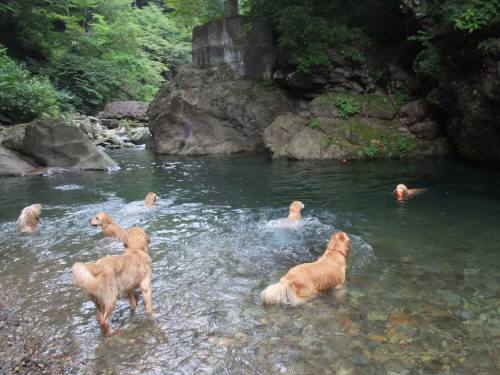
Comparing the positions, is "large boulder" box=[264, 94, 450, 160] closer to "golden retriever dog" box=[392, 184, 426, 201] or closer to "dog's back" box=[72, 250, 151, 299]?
"golden retriever dog" box=[392, 184, 426, 201]

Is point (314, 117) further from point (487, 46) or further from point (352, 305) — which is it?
point (352, 305)

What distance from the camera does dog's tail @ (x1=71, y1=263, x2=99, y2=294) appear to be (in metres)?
4.06

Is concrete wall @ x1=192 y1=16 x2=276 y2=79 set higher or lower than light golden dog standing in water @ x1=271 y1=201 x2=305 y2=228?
higher

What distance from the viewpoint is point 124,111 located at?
108ft

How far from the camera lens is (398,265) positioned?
614 cm

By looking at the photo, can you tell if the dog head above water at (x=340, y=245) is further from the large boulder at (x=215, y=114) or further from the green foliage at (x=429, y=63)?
the large boulder at (x=215, y=114)

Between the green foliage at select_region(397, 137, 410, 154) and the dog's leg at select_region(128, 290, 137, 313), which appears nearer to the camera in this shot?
the dog's leg at select_region(128, 290, 137, 313)

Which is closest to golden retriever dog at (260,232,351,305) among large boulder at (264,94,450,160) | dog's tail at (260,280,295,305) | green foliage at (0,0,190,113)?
dog's tail at (260,280,295,305)

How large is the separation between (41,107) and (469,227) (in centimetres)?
2089

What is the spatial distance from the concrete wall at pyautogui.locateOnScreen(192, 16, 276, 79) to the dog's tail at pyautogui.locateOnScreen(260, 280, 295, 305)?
61.3ft

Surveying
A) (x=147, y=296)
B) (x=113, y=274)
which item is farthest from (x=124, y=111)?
(x=113, y=274)

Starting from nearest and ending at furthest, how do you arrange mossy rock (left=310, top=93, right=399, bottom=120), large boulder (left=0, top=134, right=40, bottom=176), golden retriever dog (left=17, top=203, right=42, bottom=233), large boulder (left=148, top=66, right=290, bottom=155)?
golden retriever dog (left=17, top=203, right=42, bottom=233)
large boulder (left=0, top=134, right=40, bottom=176)
mossy rock (left=310, top=93, right=399, bottom=120)
large boulder (left=148, top=66, right=290, bottom=155)

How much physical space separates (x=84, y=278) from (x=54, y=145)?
1455cm

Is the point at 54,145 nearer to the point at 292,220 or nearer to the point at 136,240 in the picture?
the point at 292,220
